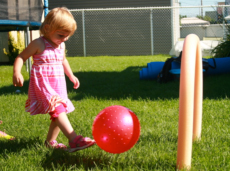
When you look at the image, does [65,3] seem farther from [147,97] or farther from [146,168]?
[146,168]

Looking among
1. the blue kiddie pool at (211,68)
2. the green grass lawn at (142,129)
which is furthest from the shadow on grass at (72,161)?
the blue kiddie pool at (211,68)

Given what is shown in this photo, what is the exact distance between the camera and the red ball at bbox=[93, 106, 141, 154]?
6.89 ft

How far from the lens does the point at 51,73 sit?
99.5 inches

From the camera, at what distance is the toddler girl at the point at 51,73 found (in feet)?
7.90

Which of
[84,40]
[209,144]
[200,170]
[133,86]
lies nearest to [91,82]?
[133,86]

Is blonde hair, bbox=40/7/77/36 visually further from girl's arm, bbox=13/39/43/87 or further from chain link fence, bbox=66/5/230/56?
chain link fence, bbox=66/5/230/56

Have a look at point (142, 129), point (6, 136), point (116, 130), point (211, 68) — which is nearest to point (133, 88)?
point (211, 68)

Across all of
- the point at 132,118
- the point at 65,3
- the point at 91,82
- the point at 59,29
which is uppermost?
the point at 65,3

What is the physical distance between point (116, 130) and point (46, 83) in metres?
0.76

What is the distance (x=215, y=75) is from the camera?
6277mm

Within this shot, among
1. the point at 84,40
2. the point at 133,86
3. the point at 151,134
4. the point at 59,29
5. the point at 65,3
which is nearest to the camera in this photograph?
the point at 59,29

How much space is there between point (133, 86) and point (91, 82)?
107 cm

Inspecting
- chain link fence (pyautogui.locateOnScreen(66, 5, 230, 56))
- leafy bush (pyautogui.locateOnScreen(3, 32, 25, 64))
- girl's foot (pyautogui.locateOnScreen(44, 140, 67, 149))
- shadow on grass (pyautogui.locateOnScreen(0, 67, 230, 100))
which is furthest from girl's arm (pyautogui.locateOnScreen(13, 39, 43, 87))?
chain link fence (pyautogui.locateOnScreen(66, 5, 230, 56))

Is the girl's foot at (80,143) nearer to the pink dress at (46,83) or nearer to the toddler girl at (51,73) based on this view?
the toddler girl at (51,73)
